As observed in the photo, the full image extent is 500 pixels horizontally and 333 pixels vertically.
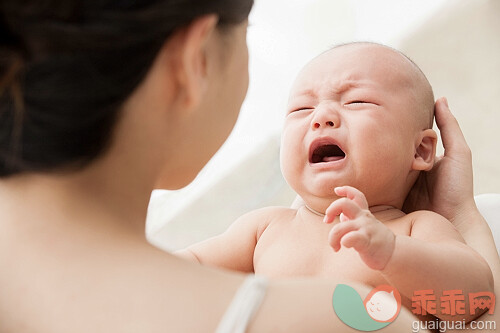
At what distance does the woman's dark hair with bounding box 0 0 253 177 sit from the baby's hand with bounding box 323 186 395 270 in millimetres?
360

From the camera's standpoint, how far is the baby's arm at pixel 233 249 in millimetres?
1277

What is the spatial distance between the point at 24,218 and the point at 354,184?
0.66 meters

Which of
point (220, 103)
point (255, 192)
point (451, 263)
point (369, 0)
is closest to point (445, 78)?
point (369, 0)

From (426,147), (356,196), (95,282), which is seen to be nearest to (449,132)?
(426,147)

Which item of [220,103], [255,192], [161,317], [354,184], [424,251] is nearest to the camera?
[161,317]

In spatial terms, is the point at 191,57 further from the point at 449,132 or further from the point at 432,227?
the point at 449,132

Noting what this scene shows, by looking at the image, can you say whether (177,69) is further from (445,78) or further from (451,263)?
(445,78)

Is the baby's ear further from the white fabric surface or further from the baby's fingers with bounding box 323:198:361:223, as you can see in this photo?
the baby's fingers with bounding box 323:198:361:223

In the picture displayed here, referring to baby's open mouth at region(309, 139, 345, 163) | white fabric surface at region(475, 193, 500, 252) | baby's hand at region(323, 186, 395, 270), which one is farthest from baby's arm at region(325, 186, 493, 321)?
white fabric surface at region(475, 193, 500, 252)

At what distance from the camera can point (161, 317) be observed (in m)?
0.65

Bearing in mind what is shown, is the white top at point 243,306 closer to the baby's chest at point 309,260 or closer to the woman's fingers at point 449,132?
the baby's chest at point 309,260

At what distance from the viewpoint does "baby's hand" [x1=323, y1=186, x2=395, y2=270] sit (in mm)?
885
